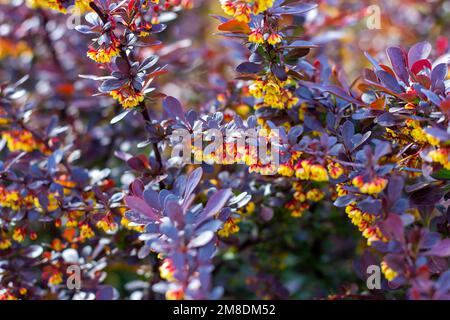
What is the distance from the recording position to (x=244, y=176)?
4.83ft

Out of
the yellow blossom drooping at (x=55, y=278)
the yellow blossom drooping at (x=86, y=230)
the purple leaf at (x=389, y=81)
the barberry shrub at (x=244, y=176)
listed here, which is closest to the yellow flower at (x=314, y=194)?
the barberry shrub at (x=244, y=176)

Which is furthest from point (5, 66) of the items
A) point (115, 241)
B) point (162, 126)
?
point (162, 126)

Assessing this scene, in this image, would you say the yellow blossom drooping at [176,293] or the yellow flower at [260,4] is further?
the yellow flower at [260,4]

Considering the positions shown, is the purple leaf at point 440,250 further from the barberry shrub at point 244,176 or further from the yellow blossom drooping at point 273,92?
the yellow blossom drooping at point 273,92

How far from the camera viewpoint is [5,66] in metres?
2.47

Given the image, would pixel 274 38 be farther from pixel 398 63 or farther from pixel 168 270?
pixel 168 270

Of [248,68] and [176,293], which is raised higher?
[248,68]

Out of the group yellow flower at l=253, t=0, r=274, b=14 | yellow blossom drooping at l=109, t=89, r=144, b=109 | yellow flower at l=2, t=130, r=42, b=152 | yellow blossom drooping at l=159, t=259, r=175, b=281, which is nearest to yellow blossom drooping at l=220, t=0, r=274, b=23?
yellow flower at l=253, t=0, r=274, b=14

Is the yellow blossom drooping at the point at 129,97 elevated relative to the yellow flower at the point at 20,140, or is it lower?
elevated


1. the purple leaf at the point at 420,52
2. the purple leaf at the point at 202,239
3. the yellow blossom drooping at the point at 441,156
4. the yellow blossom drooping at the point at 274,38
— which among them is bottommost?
the purple leaf at the point at 202,239

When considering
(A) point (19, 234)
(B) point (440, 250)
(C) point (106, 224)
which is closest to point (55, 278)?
(A) point (19, 234)

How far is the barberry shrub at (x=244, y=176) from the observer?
1.03 meters

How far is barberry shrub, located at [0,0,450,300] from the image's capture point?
103 cm
